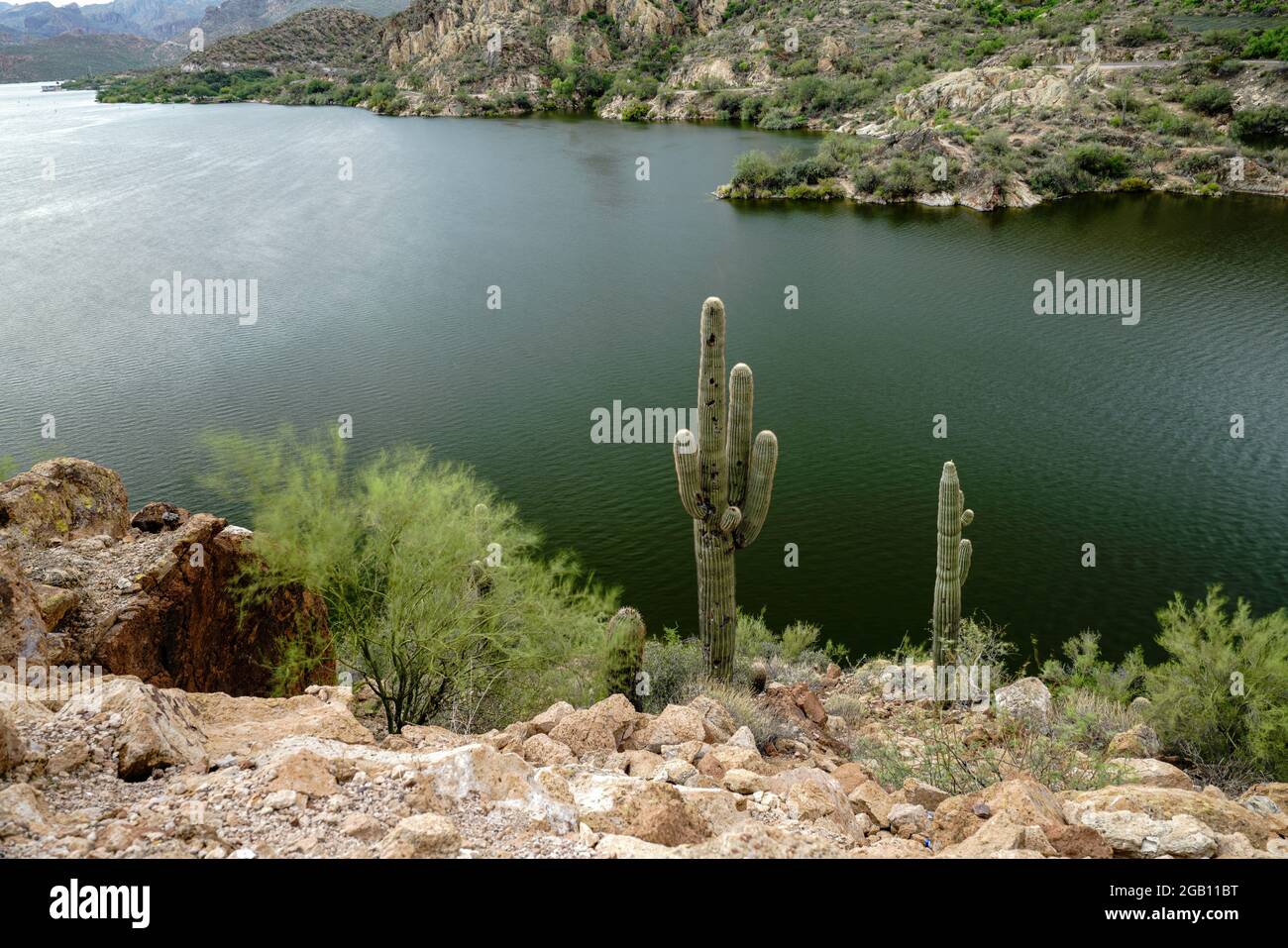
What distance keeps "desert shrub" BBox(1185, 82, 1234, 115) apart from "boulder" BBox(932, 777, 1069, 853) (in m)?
74.4

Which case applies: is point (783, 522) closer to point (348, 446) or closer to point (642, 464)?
point (642, 464)

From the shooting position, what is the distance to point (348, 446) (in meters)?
23.8

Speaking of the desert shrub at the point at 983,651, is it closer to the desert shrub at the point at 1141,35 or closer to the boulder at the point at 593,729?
the boulder at the point at 593,729

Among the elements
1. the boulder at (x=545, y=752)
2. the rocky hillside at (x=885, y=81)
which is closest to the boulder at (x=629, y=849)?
the boulder at (x=545, y=752)

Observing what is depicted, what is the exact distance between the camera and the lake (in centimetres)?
1912

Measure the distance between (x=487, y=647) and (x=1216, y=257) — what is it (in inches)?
1718

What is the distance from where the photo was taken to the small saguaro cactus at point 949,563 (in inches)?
548

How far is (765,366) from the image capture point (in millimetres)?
29172

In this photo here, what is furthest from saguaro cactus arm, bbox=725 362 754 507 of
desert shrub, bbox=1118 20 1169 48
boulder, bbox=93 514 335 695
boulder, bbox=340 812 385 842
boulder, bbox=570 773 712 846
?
desert shrub, bbox=1118 20 1169 48

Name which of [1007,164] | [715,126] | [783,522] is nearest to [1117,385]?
[783,522]

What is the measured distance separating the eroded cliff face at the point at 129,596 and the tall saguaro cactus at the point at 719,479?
19.8ft

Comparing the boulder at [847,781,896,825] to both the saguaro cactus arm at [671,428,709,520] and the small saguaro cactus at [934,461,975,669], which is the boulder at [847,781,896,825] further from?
the small saguaro cactus at [934,461,975,669]

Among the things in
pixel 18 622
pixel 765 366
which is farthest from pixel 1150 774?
pixel 765 366

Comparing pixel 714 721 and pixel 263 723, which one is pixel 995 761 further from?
pixel 263 723
